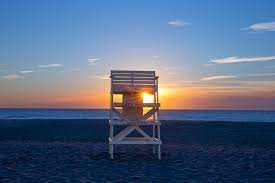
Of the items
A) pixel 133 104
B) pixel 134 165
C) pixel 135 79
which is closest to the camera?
pixel 134 165

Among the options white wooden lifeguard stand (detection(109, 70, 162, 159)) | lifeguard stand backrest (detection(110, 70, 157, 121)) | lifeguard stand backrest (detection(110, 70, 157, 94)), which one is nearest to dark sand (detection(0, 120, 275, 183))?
white wooden lifeguard stand (detection(109, 70, 162, 159))

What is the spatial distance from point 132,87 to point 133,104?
635 mm

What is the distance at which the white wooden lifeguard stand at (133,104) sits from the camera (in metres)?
12.7

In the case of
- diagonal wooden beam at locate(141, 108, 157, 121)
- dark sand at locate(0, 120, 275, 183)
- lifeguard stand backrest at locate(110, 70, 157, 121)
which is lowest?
dark sand at locate(0, 120, 275, 183)

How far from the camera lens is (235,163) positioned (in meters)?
11.5

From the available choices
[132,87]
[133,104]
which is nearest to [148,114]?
[133,104]

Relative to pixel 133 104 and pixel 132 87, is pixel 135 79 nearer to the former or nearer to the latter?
pixel 132 87

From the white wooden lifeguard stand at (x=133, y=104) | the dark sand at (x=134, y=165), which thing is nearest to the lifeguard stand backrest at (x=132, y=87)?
the white wooden lifeguard stand at (x=133, y=104)

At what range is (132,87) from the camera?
13047 millimetres

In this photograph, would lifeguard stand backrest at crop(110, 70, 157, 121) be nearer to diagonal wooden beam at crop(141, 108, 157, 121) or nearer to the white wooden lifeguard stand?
the white wooden lifeguard stand

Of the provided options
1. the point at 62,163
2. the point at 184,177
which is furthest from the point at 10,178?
the point at 184,177

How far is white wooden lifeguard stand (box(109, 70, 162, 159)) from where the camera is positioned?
41.6ft

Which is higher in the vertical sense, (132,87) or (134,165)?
(132,87)

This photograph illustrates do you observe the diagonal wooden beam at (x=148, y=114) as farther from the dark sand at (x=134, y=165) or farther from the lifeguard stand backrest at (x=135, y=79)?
the dark sand at (x=134, y=165)
